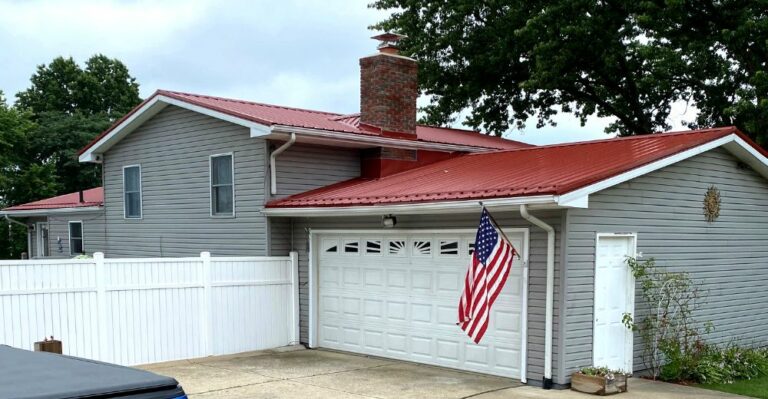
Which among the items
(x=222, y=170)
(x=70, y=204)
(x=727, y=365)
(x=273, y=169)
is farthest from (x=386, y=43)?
(x=70, y=204)

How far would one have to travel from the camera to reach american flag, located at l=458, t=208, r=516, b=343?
29.5 feet

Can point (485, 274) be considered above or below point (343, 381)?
above

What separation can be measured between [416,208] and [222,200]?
4.83 meters

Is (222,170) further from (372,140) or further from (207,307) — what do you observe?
(207,307)

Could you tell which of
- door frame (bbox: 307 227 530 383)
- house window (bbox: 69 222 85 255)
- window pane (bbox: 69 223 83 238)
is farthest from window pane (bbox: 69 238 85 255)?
door frame (bbox: 307 227 530 383)

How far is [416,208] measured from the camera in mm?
10117

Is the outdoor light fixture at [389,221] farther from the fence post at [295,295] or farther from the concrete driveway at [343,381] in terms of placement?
the fence post at [295,295]

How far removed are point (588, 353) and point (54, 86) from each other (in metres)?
40.8

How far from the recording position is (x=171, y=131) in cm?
1460

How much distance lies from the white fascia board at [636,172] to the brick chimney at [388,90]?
18.1 feet

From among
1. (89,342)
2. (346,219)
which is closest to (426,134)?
(346,219)

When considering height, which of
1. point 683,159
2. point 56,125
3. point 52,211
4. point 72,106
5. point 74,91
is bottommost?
point 52,211

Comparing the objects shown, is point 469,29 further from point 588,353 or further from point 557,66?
point 588,353

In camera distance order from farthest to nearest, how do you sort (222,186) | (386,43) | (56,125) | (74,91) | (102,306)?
(74,91) → (56,125) → (386,43) → (222,186) → (102,306)
